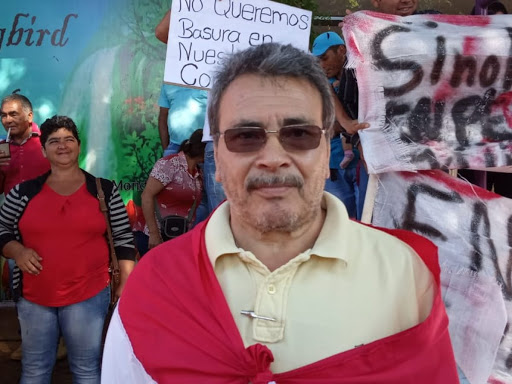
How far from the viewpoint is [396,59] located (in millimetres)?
3008

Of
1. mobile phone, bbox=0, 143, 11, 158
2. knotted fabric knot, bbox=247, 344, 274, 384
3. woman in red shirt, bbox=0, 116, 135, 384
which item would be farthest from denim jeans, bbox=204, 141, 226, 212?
knotted fabric knot, bbox=247, 344, 274, 384

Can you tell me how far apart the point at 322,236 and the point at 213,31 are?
2.24 meters

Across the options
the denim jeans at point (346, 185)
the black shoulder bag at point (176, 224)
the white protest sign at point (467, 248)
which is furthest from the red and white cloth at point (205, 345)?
the black shoulder bag at point (176, 224)

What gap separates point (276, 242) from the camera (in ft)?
6.49

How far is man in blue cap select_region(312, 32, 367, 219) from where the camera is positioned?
329 centimetres

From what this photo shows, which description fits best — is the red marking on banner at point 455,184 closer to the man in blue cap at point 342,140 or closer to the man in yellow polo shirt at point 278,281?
the man in blue cap at point 342,140

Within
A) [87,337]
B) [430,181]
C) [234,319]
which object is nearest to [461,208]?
[430,181]

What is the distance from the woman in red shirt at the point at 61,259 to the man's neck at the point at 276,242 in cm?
221

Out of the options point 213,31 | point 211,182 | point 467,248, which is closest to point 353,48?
point 467,248

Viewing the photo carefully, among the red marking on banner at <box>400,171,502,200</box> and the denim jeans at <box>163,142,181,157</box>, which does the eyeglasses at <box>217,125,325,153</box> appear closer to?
the red marking on banner at <box>400,171,502,200</box>

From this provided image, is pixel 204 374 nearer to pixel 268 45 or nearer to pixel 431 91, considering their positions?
pixel 268 45

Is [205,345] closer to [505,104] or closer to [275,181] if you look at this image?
[275,181]

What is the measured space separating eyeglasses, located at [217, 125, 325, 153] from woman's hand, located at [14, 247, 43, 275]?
234 centimetres

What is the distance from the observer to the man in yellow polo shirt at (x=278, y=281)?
1.81 meters
